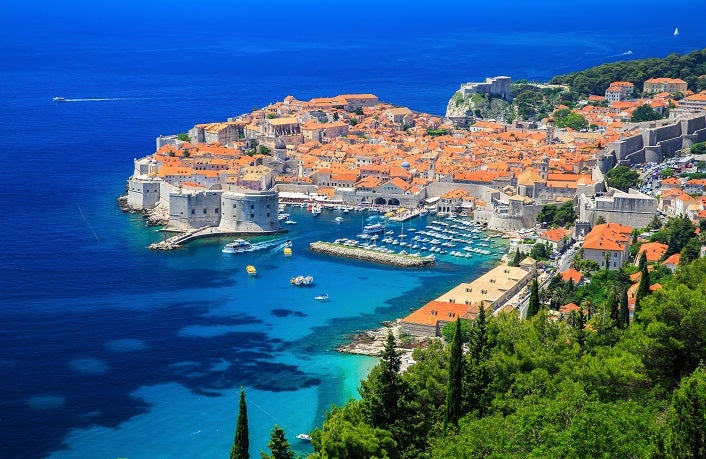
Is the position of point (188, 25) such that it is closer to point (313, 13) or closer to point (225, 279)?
point (313, 13)

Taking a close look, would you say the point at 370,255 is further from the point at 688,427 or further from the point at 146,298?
the point at 688,427

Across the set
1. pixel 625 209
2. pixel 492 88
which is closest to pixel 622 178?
pixel 625 209

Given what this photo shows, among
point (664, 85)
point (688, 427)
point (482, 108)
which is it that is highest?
point (664, 85)

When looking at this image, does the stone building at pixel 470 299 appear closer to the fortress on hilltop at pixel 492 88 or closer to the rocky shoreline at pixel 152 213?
the rocky shoreline at pixel 152 213

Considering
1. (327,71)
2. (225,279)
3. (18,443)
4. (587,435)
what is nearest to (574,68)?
(327,71)

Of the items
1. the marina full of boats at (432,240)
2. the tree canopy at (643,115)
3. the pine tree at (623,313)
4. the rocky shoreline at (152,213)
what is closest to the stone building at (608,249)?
the marina full of boats at (432,240)

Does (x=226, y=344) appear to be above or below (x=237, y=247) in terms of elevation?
below
